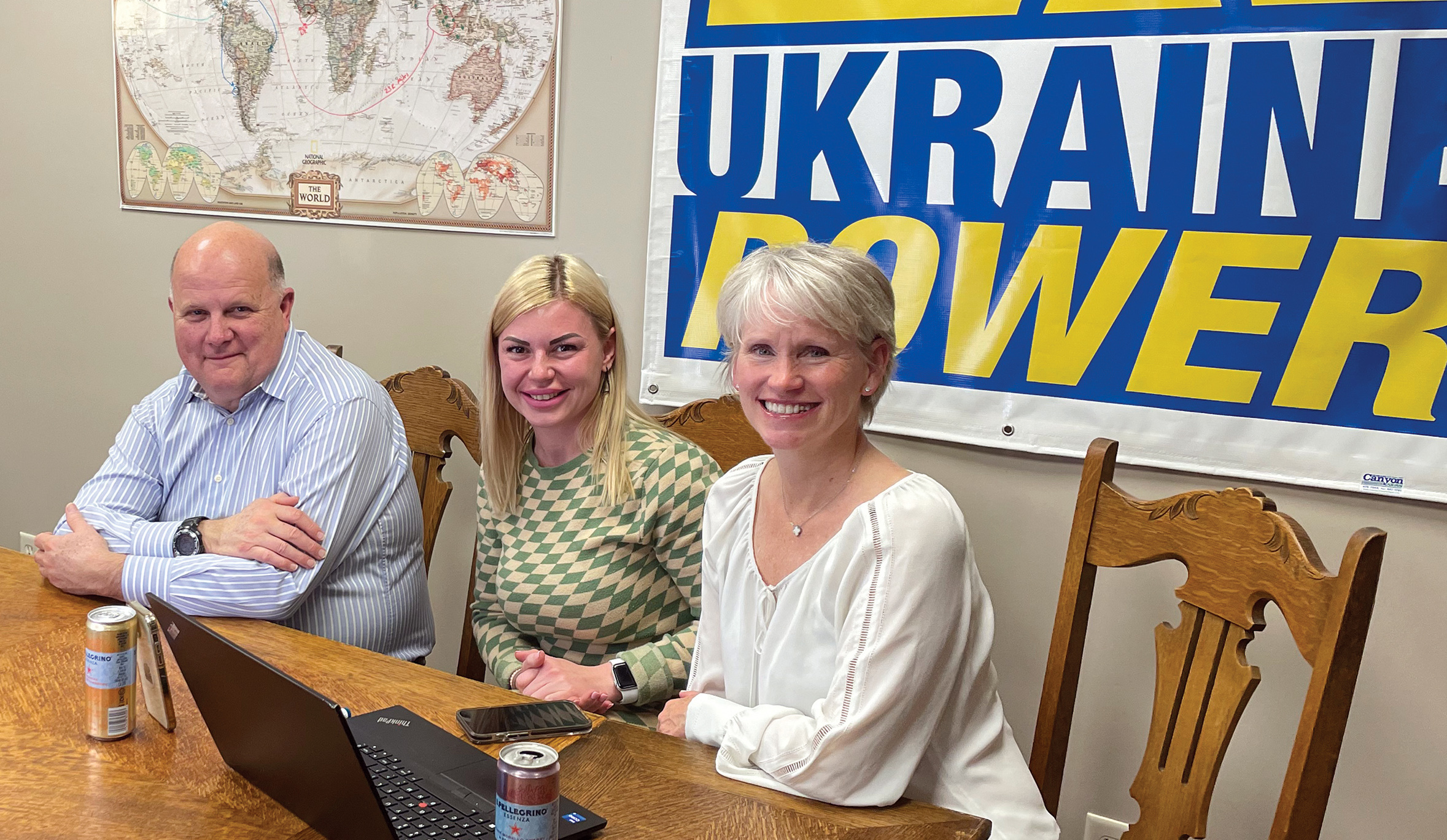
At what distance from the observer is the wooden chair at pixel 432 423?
84.8 inches

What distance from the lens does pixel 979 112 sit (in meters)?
1.92

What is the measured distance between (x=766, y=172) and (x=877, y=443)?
1.95 ft

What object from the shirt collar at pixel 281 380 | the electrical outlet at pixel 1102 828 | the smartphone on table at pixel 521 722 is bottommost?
the electrical outlet at pixel 1102 828

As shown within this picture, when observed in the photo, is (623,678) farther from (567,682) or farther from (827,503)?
(827,503)

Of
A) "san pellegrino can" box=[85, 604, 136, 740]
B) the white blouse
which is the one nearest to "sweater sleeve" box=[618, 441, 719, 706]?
the white blouse

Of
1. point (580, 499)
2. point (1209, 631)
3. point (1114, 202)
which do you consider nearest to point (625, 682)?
point (580, 499)

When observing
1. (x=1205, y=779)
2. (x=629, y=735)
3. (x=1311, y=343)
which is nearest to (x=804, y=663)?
(x=629, y=735)

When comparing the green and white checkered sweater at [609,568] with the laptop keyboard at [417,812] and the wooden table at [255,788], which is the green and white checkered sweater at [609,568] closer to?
the wooden table at [255,788]

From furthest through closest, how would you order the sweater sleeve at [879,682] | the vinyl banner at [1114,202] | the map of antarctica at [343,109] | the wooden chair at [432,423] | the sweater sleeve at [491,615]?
the map of antarctica at [343,109], the wooden chair at [432,423], the sweater sleeve at [491,615], the vinyl banner at [1114,202], the sweater sleeve at [879,682]

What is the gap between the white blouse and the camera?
3.72 feet

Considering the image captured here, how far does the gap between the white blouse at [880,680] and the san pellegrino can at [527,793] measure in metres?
0.33

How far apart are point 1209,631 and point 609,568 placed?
2.94 feet

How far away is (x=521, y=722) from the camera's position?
1.22 metres

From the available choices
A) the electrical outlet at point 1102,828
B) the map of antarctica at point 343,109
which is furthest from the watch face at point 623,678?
the map of antarctica at point 343,109
